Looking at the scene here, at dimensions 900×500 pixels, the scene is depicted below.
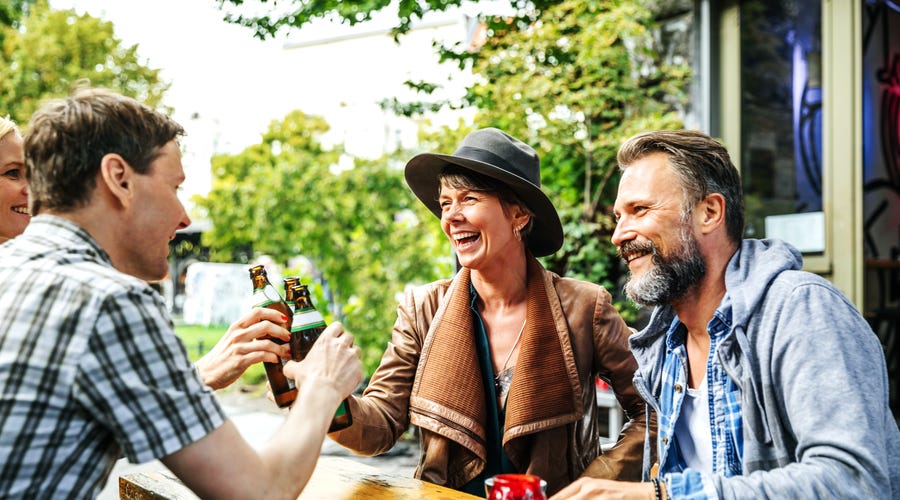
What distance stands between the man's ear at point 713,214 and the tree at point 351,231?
19.6 feet

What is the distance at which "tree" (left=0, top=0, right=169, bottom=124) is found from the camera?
1482 centimetres

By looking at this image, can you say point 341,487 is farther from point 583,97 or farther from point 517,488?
point 583,97

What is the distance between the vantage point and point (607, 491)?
5.80ft

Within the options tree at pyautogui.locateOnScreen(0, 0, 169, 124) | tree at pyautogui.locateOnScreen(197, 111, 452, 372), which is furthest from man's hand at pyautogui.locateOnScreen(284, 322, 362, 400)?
tree at pyautogui.locateOnScreen(0, 0, 169, 124)

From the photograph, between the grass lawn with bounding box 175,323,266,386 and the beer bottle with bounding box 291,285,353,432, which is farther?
the grass lawn with bounding box 175,323,266,386

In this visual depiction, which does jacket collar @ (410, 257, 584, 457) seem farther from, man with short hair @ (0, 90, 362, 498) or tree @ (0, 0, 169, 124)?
tree @ (0, 0, 169, 124)

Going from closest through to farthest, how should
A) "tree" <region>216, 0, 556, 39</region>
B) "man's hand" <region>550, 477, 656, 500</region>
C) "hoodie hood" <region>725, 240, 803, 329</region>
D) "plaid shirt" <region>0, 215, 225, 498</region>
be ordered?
"plaid shirt" <region>0, 215, 225, 498</region>, "man's hand" <region>550, 477, 656, 500</region>, "hoodie hood" <region>725, 240, 803, 329</region>, "tree" <region>216, 0, 556, 39</region>

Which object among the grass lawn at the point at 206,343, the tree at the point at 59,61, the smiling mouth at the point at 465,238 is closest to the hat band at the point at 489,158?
the smiling mouth at the point at 465,238

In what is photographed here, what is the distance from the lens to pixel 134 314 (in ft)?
4.67

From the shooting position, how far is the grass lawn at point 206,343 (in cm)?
1208

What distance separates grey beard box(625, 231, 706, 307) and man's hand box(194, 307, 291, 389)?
1.06 m

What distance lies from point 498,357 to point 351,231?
6.58m

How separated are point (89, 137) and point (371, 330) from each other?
6738 mm

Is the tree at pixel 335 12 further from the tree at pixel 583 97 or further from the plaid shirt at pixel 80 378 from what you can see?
the plaid shirt at pixel 80 378
